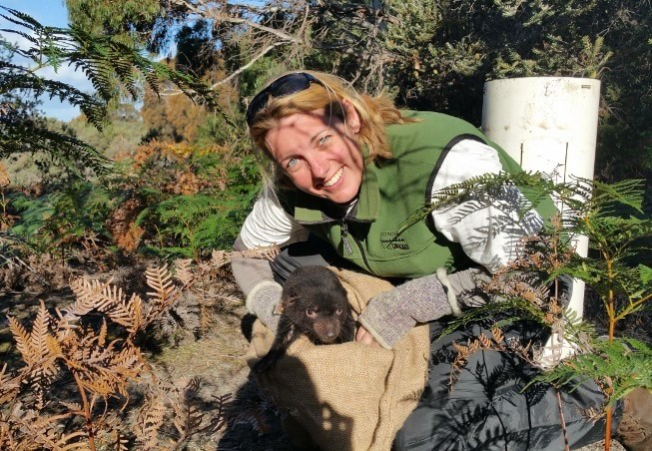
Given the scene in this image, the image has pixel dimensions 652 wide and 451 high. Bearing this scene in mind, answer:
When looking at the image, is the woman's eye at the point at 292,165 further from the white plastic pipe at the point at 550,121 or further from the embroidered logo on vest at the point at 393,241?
the white plastic pipe at the point at 550,121

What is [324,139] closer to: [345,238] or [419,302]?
[345,238]

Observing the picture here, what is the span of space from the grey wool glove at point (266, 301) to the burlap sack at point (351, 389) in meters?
0.37

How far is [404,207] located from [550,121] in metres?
1.28

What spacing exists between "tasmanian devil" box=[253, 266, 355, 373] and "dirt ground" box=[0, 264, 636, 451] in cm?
31

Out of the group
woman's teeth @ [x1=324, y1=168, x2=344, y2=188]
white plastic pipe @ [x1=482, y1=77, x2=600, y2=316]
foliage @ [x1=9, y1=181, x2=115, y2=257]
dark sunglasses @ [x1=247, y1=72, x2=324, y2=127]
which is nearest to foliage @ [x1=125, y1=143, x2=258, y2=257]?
foliage @ [x1=9, y1=181, x2=115, y2=257]

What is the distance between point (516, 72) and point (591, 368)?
6.84m

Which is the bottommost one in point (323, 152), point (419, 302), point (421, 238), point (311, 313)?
point (311, 313)

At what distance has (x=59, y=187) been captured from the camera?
571 centimetres

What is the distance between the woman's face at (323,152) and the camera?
9.57 ft

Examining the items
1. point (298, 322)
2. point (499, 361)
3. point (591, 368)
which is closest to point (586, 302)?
point (499, 361)

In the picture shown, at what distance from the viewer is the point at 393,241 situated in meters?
3.04

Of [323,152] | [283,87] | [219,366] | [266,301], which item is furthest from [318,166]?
[219,366]

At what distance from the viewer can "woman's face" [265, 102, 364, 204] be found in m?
2.92

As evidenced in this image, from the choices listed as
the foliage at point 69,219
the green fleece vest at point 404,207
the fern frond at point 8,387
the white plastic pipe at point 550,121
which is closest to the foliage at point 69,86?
the fern frond at point 8,387
